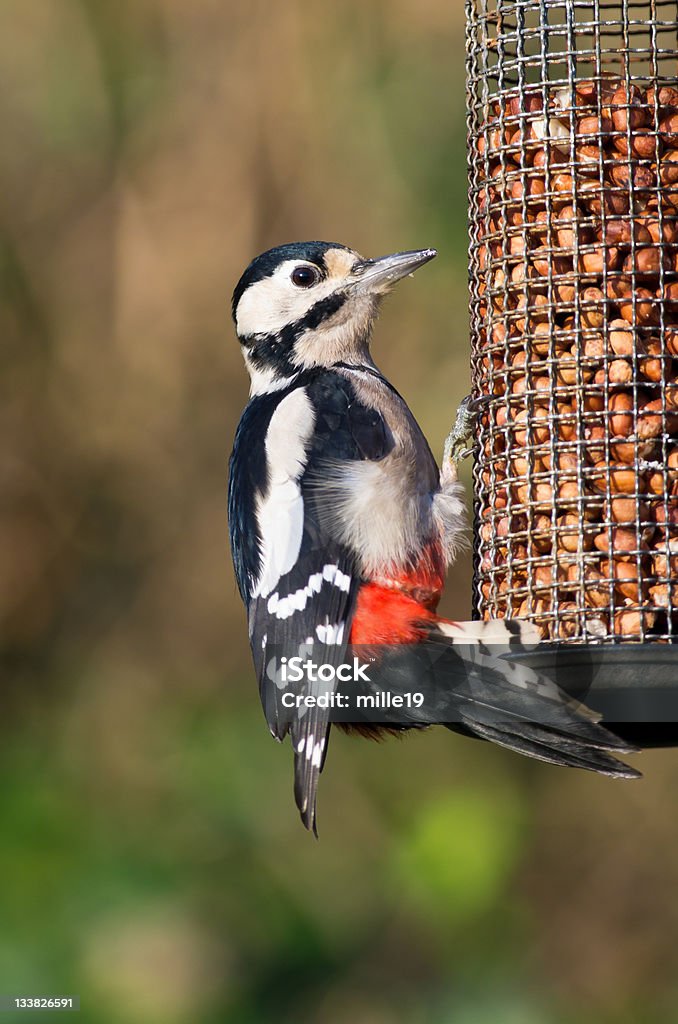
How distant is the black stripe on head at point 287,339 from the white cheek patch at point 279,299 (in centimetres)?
2

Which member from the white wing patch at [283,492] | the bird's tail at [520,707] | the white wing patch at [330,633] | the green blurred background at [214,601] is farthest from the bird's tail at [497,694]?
the green blurred background at [214,601]

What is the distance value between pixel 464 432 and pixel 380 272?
0.61 m

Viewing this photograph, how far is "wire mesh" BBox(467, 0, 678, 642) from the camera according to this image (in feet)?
13.6

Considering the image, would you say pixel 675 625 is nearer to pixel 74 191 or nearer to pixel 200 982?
pixel 200 982

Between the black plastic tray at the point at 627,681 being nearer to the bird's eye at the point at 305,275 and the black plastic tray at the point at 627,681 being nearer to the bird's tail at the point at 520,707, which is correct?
the bird's tail at the point at 520,707

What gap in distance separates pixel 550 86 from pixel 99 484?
3.65m

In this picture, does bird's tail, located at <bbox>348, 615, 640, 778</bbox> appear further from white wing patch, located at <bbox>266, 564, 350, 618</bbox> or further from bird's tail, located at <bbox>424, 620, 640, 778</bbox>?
white wing patch, located at <bbox>266, 564, 350, 618</bbox>

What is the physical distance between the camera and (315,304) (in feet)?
16.3

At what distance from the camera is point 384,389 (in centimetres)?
485

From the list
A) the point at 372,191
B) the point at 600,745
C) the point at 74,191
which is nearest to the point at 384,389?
the point at 600,745

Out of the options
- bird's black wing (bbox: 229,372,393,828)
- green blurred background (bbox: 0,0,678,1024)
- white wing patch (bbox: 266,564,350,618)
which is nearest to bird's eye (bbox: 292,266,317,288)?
bird's black wing (bbox: 229,372,393,828)

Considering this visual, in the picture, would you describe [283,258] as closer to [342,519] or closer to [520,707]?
[342,519]

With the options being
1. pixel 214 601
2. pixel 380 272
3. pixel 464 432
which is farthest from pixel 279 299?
pixel 214 601

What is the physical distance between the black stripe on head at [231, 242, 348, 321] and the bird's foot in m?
0.70
